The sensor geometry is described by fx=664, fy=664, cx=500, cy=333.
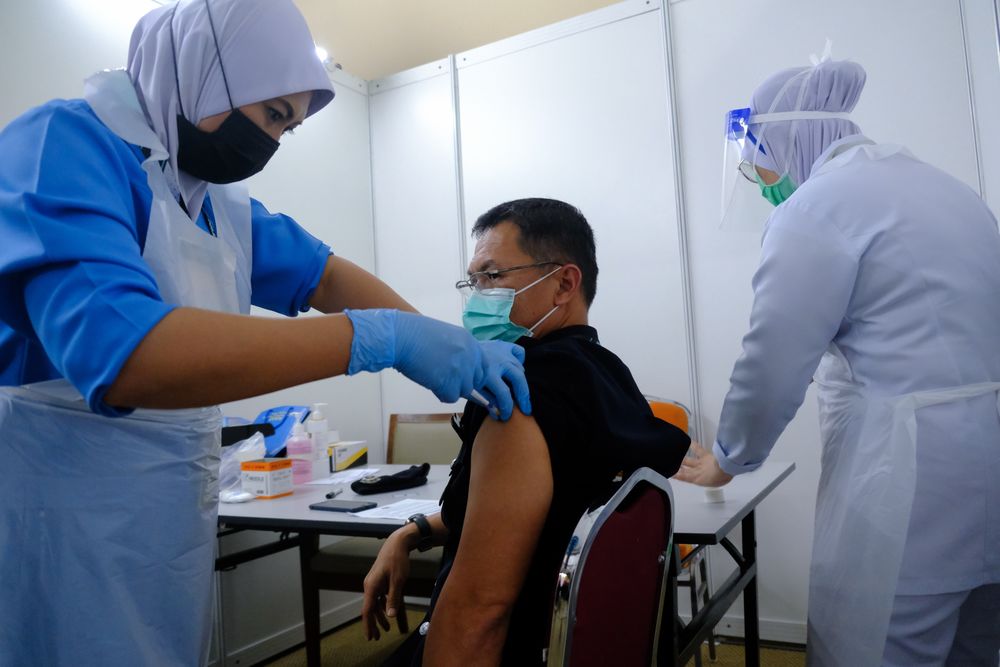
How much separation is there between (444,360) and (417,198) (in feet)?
9.13

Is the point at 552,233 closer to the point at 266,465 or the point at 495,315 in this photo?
the point at 495,315

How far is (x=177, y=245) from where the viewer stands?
958mm

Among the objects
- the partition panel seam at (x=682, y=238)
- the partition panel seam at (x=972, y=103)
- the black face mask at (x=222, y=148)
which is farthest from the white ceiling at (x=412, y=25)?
the black face mask at (x=222, y=148)

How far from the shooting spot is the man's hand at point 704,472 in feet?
5.06

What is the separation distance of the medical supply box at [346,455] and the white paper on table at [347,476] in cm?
3

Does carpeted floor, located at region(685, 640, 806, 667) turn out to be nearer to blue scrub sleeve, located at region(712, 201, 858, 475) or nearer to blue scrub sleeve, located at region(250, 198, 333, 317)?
blue scrub sleeve, located at region(712, 201, 858, 475)

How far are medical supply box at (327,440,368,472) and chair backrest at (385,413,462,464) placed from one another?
43 centimetres

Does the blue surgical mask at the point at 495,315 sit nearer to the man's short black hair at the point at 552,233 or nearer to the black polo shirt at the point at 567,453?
the man's short black hair at the point at 552,233

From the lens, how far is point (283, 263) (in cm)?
130

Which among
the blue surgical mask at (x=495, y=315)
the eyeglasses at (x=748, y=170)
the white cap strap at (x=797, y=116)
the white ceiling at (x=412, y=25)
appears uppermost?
the white ceiling at (x=412, y=25)

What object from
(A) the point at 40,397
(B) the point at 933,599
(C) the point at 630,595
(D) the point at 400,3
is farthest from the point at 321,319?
(D) the point at 400,3

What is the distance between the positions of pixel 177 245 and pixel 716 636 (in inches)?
101

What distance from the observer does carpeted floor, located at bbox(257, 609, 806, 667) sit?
98.1 inches

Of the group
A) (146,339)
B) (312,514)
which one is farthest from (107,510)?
(312,514)
